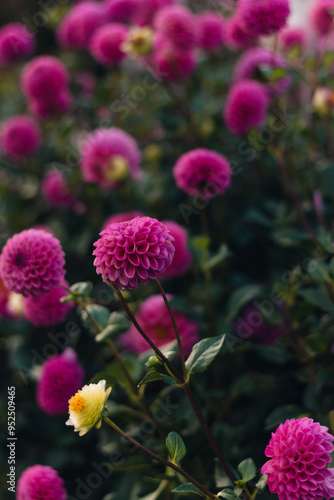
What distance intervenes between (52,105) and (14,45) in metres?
0.34

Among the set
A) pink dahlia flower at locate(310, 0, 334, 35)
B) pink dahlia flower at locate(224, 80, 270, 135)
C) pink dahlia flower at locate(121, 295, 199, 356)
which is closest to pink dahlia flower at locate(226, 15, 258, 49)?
pink dahlia flower at locate(224, 80, 270, 135)

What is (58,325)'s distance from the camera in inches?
60.3

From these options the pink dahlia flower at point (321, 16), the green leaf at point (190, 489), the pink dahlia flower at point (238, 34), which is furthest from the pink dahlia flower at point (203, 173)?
the pink dahlia flower at point (321, 16)

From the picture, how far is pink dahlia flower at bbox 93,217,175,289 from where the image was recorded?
0.73m

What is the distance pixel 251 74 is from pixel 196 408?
1.13 m

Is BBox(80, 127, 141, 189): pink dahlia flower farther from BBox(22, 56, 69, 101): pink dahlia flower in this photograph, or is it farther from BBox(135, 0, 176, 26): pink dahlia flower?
BBox(135, 0, 176, 26): pink dahlia flower

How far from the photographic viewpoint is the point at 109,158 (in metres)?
1.47

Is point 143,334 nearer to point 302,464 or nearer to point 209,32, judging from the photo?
point 302,464

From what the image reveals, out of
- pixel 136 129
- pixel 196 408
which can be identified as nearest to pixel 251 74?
pixel 136 129

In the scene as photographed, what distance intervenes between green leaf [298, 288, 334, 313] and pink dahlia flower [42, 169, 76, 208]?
36.5 inches

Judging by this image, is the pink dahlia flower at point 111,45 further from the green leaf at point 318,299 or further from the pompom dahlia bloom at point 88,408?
the pompom dahlia bloom at point 88,408

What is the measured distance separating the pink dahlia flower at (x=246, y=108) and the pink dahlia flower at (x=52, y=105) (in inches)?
23.5

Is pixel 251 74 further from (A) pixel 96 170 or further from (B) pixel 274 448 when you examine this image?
(B) pixel 274 448

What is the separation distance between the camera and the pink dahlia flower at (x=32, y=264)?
0.90 m
